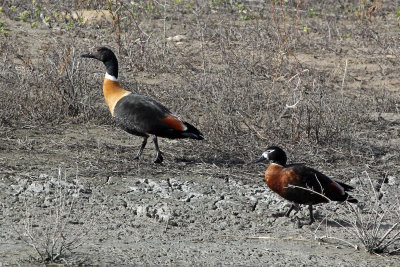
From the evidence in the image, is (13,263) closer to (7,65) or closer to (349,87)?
(7,65)

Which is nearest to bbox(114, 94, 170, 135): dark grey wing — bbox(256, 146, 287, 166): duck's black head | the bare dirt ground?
the bare dirt ground

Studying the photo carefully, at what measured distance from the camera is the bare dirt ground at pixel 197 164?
6.43m

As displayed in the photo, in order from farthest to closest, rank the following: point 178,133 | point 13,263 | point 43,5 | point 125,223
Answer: point 43,5 → point 178,133 → point 125,223 → point 13,263

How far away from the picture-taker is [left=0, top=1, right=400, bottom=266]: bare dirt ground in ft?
21.1

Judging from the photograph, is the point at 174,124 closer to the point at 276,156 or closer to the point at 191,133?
the point at 191,133

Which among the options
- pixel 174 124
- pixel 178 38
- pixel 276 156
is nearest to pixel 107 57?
pixel 174 124

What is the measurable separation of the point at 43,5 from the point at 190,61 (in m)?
3.35

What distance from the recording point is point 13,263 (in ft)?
19.4

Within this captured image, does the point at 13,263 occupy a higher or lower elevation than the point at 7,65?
lower

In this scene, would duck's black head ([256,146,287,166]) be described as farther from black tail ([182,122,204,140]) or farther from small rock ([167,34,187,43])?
small rock ([167,34,187,43])

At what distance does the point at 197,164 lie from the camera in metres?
8.25

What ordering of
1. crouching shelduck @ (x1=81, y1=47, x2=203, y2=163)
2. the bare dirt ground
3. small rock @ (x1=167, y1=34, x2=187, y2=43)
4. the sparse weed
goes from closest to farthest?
the sparse weed
the bare dirt ground
crouching shelduck @ (x1=81, y1=47, x2=203, y2=163)
small rock @ (x1=167, y1=34, x2=187, y2=43)

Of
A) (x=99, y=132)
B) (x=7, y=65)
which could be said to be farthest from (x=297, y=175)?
(x=7, y=65)

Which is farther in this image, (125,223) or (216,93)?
(216,93)
